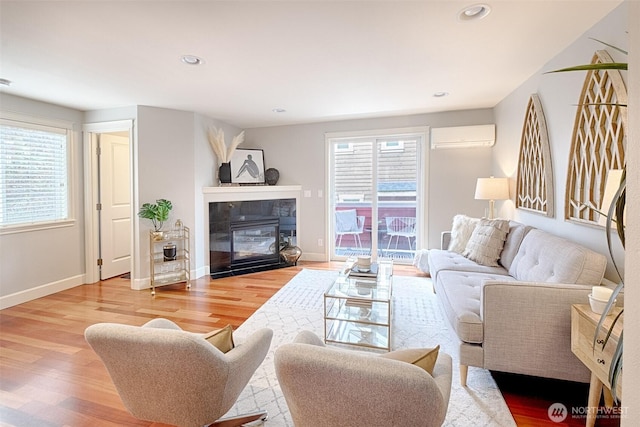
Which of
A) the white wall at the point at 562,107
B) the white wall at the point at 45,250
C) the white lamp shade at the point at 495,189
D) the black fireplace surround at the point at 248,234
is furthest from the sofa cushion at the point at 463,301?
the white wall at the point at 45,250

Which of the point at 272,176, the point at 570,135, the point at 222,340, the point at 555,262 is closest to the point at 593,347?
the point at 555,262

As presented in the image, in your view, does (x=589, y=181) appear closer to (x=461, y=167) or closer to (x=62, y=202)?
(x=461, y=167)

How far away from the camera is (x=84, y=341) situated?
8.27ft

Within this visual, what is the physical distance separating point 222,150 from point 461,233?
11.4 feet

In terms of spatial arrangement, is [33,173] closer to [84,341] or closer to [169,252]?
[169,252]

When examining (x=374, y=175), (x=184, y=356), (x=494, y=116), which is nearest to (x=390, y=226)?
(x=374, y=175)

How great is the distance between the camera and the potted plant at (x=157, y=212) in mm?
3617

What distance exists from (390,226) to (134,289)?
12.1 ft

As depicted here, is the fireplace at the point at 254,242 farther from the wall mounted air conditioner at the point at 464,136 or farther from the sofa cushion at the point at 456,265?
the wall mounted air conditioner at the point at 464,136

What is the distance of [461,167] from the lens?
4316mm

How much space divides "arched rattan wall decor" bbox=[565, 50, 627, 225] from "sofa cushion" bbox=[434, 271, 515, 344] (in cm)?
80

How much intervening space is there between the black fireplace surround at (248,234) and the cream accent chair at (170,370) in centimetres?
315

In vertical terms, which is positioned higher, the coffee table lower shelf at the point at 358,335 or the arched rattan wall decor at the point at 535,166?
the arched rattan wall decor at the point at 535,166

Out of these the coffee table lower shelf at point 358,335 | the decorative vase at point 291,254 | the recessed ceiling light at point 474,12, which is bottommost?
the coffee table lower shelf at point 358,335
